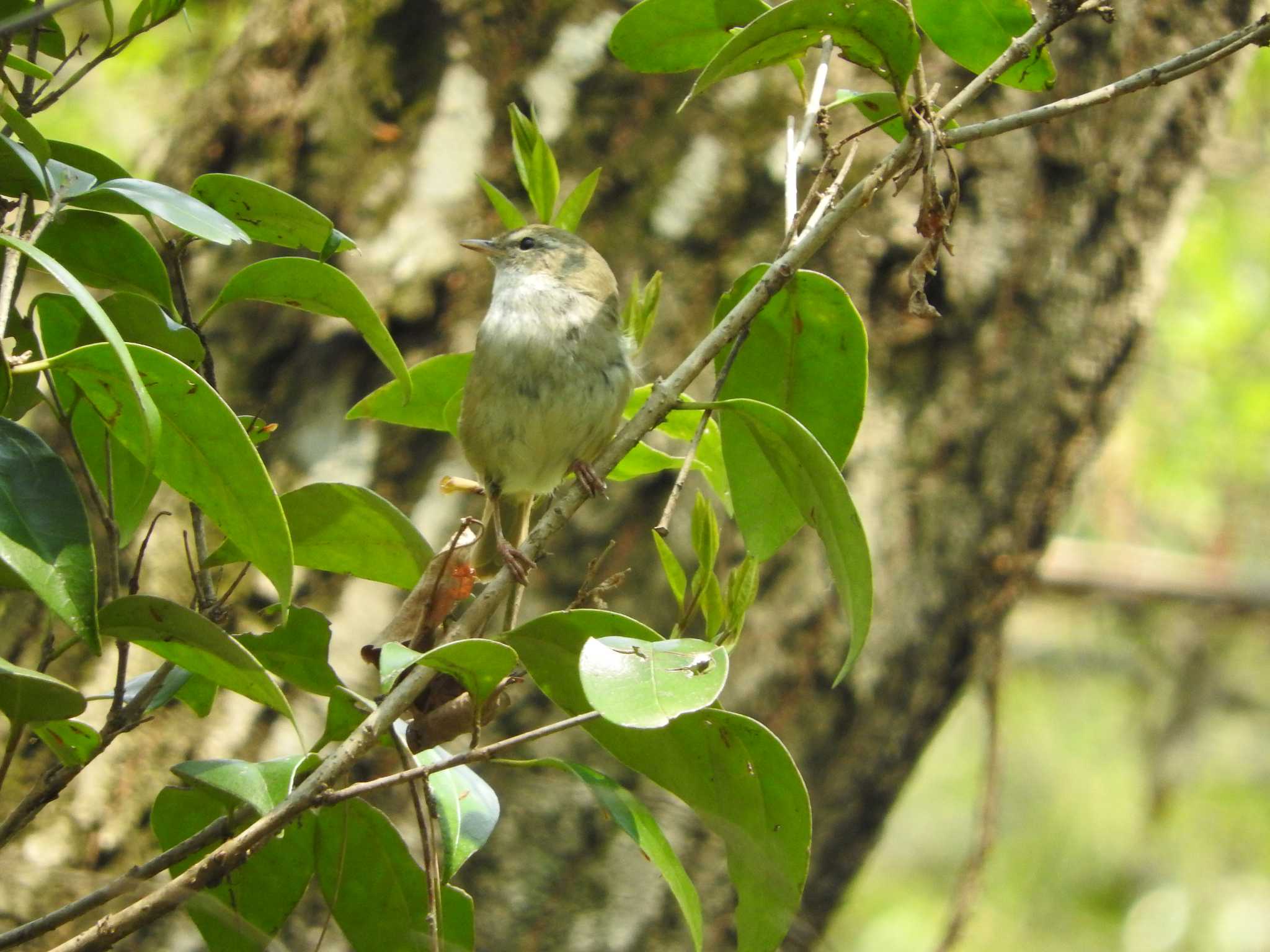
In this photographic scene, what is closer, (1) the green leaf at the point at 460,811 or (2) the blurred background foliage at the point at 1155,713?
(1) the green leaf at the point at 460,811

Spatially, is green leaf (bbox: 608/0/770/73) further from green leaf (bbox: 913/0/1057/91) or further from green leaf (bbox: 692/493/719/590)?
green leaf (bbox: 692/493/719/590)

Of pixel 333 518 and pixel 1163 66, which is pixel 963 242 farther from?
pixel 333 518

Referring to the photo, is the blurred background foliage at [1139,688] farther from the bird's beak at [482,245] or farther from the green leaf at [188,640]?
the green leaf at [188,640]

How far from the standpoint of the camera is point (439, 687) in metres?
1.49

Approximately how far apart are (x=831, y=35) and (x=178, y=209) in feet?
2.53

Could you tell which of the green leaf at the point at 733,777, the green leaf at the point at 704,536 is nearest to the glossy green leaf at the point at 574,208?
the green leaf at the point at 704,536

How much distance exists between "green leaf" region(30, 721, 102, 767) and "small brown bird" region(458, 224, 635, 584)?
4.13 feet

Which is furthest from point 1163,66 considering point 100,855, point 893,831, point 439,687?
point 893,831

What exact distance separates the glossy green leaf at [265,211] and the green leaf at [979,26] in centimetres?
80

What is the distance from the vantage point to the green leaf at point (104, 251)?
4.80 feet

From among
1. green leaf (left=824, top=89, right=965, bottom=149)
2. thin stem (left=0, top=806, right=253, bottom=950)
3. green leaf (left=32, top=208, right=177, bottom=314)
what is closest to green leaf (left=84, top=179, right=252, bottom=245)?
green leaf (left=32, top=208, right=177, bottom=314)

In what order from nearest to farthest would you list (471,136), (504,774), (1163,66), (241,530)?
(241,530) → (1163,66) → (504,774) → (471,136)

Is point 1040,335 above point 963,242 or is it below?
below

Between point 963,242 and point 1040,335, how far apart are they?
348mm
